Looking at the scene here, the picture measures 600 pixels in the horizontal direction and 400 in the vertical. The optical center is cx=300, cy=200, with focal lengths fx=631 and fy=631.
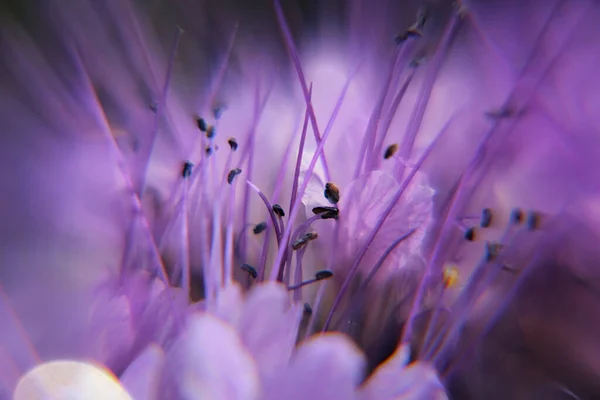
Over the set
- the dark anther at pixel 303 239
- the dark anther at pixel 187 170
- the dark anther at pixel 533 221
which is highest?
the dark anther at pixel 187 170

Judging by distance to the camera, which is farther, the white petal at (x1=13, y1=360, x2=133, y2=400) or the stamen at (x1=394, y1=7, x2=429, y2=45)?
the stamen at (x1=394, y1=7, x2=429, y2=45)

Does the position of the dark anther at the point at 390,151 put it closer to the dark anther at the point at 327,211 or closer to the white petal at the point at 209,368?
the dark anther at the point at 327,211

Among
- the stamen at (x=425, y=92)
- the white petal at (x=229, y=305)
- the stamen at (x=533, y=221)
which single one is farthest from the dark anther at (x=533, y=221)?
the white petal at (x=229, y=305)

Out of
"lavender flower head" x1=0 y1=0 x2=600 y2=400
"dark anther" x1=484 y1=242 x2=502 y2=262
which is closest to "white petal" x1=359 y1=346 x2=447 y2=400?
"lavender flower head" x1=0 y1=0 x2=600 y2=400

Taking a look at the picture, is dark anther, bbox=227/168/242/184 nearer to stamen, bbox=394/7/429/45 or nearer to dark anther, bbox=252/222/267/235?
dark anther, bbox=252/222/267/235

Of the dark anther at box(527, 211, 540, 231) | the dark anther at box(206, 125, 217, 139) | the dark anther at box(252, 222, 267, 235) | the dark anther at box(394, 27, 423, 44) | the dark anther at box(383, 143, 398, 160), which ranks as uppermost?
the dark anther at box(394, 27, 423, 44)

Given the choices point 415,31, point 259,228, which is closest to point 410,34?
point 415,31

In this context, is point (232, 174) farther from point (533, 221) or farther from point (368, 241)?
point (533, 221)
